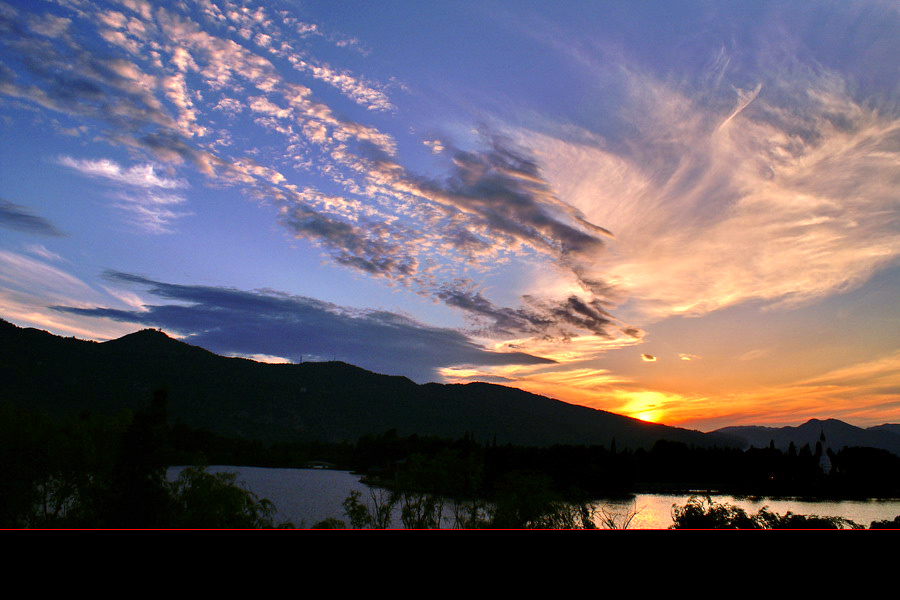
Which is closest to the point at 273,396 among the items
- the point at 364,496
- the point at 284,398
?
the point at 284,398

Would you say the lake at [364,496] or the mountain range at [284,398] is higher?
the mountain range at [284,398]

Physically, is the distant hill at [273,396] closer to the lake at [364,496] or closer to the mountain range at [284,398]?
the mountain range at [284,398]

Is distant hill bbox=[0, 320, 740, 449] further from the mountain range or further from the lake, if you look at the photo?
the lake

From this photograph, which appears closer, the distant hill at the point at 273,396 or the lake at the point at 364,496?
→ the lake at the point at 364,496

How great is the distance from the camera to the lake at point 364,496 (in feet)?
165

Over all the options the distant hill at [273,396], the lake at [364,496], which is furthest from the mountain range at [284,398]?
the lake at [364,496]

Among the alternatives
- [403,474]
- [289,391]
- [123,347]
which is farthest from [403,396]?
[403,474]

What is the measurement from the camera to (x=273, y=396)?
138 meters

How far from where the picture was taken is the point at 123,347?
383 ft

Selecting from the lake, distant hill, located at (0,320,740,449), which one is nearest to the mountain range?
distant hill, located at (0,320,740,449)

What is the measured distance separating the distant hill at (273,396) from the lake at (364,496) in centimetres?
2401
